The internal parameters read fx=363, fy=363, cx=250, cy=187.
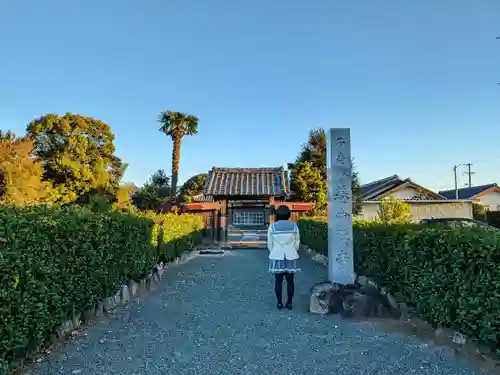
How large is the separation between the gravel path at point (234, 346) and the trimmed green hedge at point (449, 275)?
1.26 feet

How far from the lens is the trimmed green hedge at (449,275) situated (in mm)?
3127

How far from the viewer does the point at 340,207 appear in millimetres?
5750

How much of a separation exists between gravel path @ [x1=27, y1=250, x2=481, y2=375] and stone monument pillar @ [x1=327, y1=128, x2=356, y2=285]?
2.72 feet

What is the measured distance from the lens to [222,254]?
1351 cm

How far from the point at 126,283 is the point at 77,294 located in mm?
2063

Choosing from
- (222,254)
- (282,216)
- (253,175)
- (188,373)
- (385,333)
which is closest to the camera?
(188,373)

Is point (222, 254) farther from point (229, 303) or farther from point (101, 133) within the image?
point (101, 133)

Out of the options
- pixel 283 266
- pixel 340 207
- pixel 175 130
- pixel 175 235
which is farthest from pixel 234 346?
pixel 175 130

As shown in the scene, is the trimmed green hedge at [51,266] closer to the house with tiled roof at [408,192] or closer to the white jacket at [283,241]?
the white jacket at [283,241]

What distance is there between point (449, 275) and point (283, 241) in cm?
A: 237

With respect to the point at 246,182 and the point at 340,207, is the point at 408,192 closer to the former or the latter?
the point at 246,182

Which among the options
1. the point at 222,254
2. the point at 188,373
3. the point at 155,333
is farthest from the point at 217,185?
the point at 188,373

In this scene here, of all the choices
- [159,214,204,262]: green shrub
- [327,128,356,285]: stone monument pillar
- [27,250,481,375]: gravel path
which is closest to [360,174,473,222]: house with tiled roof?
[159,214,204,262]: green shrub

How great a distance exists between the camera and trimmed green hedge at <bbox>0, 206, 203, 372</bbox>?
105 inches
